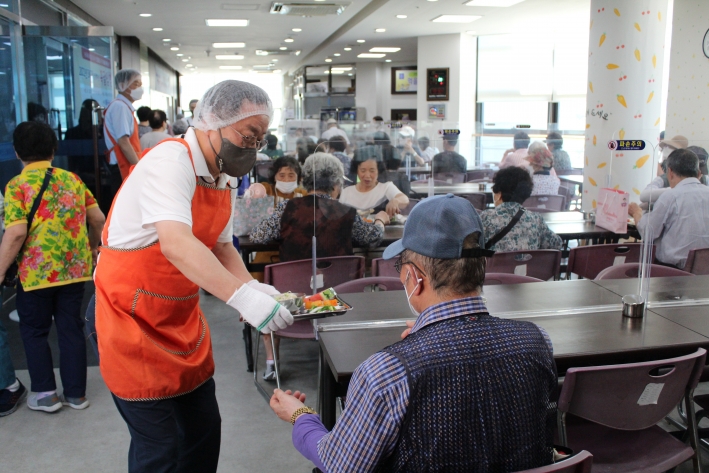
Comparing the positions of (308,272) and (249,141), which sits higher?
(249,141)

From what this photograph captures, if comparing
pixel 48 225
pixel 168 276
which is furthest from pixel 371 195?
pixel 168 276

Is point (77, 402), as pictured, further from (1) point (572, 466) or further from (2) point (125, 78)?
(2) point (125, 78)

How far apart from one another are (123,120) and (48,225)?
345 cm

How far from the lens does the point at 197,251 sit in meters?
1.56

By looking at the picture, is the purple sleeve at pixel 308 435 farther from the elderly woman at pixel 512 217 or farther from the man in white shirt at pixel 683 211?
the man in white shirt at pixel 683 211

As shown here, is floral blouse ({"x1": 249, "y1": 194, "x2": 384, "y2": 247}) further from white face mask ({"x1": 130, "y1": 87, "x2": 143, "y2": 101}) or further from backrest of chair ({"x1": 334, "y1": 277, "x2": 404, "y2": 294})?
white face mask ({"x1": 130, "y1": 87, "x2": 143, "y2": 101})

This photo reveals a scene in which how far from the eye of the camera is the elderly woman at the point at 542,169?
6.66 m

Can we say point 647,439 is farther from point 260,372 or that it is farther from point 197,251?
point 260,372

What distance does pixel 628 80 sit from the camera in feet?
18.1

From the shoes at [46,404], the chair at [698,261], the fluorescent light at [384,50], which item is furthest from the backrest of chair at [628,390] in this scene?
the fluorescent light at [384,50]

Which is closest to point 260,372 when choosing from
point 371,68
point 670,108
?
point 670,108

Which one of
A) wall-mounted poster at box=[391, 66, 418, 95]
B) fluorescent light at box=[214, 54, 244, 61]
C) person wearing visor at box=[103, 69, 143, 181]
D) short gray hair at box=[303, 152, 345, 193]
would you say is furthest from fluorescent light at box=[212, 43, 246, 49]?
short gray hair at box=[303, 152, 345, 193]

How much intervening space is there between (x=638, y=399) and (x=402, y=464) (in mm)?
1020

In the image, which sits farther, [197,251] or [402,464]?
[197,251]
